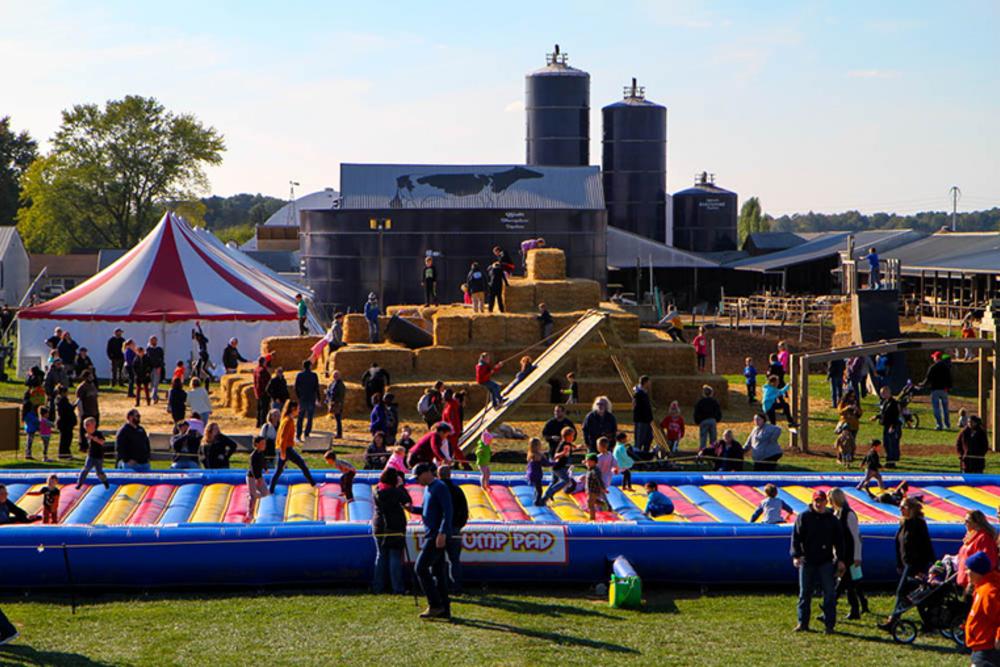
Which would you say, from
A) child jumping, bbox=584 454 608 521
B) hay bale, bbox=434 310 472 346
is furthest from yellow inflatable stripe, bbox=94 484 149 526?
hay bale, bbox=434 310 472 346

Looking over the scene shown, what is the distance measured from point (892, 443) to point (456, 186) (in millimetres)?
32601

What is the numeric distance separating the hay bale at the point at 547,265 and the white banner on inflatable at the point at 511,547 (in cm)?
1767

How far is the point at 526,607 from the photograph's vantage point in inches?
511

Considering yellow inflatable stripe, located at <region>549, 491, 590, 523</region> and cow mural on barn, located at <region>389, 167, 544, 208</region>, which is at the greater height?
cow mural on barn, located at <region>389, 167, 544, 208</region>

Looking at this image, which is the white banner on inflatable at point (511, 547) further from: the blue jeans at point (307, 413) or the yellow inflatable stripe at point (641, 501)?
the blue jeans at point (307, 413)

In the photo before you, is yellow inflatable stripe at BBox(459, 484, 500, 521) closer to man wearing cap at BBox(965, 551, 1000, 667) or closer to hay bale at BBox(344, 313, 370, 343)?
man wearing cap at BBox(965, 551, 1000, 667)

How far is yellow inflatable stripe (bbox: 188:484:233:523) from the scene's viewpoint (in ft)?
51.4

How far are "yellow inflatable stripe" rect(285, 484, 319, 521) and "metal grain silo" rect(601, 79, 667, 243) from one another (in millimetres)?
49248

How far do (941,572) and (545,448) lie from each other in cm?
1038

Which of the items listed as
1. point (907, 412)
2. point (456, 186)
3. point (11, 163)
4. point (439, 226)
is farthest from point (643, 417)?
point (11, 163)

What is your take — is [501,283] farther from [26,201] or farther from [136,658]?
[26,201]

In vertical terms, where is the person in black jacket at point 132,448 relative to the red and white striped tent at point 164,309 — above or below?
below

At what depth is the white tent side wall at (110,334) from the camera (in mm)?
33844

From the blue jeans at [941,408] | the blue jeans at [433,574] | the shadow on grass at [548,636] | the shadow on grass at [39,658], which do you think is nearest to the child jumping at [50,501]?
the shadow on grass at [39,658]
